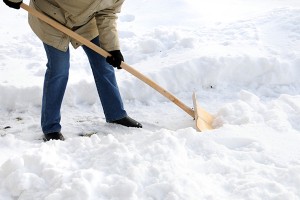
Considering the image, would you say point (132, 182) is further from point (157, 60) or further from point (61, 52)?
point (157, 60)

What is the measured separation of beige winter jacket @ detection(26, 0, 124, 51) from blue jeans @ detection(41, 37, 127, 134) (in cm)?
9

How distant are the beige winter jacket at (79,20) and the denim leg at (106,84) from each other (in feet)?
0.47

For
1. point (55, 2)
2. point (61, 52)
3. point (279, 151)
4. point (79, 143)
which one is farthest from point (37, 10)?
point (279, 151)

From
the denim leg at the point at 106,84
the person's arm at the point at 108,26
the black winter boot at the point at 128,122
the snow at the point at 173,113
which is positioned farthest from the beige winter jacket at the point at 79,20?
the snow at the point at 173,113

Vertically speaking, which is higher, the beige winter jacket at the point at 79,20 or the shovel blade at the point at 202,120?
the beige winter jacket at the point at 79,20

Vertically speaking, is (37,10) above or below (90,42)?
above

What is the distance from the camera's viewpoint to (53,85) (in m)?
3.39

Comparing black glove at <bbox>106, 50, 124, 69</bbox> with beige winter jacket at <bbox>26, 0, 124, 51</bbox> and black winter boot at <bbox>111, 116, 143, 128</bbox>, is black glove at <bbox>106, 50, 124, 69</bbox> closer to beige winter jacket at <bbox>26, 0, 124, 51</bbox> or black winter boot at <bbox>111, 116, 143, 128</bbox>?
beige winter jacket at <bbox>26, 0, 124, 51</bbox>

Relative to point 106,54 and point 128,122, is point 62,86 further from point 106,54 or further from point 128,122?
point 128,122

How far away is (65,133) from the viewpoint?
12.2ft

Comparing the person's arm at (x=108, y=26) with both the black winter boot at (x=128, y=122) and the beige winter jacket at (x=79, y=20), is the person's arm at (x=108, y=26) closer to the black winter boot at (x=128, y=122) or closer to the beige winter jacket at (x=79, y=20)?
the beige winter jacket at (x=79, y=20)

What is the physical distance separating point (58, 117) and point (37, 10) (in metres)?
0.88

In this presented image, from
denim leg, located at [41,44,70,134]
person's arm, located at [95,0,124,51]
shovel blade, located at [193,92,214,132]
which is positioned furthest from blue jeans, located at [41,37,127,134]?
shovel blade, located at [193,92,214,132]

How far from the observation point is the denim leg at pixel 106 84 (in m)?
3.58
